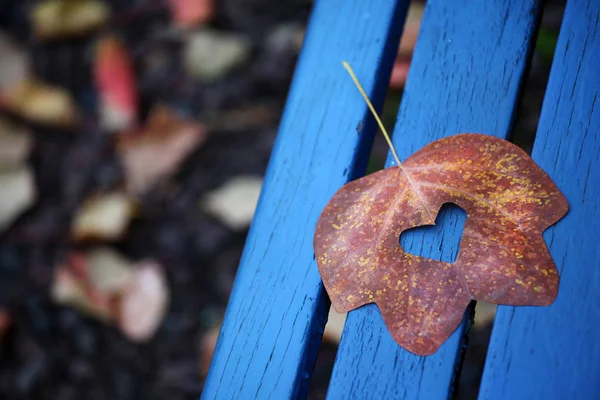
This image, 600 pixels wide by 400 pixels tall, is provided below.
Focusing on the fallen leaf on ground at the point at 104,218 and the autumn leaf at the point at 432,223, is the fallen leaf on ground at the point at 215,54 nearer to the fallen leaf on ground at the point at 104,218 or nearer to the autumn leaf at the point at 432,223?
the fallen leaf on ground at the point at 104,218

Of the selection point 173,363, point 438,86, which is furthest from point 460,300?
point 173,363

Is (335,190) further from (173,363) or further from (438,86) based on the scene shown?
(173,363)

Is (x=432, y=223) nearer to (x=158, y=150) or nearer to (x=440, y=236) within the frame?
(x=440, y=236)

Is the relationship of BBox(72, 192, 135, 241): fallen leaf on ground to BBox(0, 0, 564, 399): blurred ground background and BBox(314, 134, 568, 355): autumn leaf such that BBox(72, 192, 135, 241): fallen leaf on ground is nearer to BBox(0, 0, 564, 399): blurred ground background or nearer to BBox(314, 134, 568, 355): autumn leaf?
BBox(0, 0, 564, 399): blurred ground background

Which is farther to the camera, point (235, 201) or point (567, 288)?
point (235, 201)

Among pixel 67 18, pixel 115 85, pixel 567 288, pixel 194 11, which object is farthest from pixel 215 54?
pixel 567 288

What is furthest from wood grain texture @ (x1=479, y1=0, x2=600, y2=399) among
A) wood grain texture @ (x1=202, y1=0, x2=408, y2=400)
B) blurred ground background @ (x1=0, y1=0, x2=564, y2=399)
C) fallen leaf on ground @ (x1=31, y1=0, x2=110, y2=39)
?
fallen leaf on ground @ (x1=31, y1=0, x2=110, y2=39)
